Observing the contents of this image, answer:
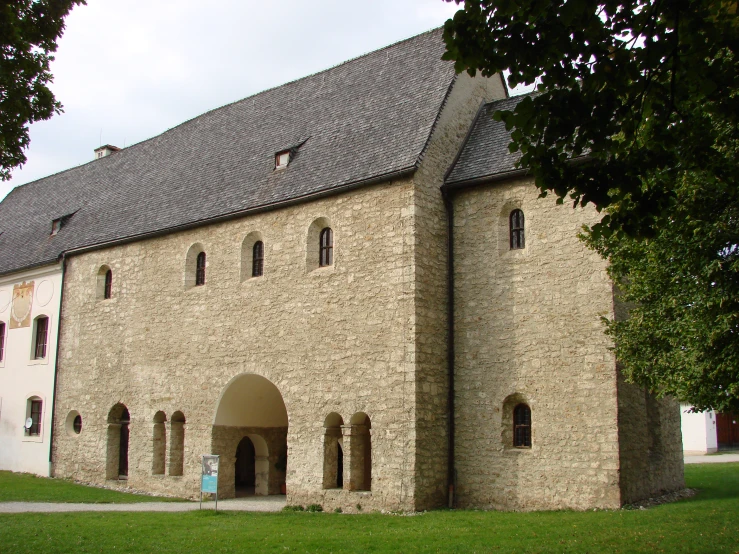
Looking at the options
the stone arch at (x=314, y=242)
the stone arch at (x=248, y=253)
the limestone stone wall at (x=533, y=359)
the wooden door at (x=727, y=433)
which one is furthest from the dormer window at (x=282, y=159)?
the wooden door at (x=727, y=433)

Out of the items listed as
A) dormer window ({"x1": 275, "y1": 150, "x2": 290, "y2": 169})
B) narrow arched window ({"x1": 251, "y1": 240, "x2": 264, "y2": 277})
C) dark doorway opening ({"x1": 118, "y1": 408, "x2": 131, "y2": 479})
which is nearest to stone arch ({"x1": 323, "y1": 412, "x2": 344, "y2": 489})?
narrow arched window ({"x1": 251, "y1": 240, "x2": 264, "y2": 277})

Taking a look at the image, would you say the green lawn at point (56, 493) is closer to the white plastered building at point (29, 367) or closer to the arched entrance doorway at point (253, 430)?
the arched entrance doorway at point (253, 430)

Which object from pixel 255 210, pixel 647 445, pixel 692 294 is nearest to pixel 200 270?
pixel 255 210

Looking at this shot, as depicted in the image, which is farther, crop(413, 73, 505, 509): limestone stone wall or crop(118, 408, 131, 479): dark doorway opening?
crop(118, 408, 131, 479): dark doorway opening

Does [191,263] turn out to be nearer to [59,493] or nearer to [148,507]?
[148,507]

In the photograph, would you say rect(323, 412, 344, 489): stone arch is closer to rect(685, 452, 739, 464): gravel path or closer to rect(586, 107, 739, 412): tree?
rect(586, 107, 739, 412): tree

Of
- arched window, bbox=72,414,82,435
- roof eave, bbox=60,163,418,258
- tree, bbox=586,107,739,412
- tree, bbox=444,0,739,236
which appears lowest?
arched window, bbox=72,414,82,435

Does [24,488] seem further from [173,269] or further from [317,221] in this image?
[317,221]

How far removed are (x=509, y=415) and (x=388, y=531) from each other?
4495mm

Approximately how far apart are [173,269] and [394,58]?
28.6 feet

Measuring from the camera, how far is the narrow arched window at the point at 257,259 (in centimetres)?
1964

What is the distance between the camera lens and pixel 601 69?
7152 mm

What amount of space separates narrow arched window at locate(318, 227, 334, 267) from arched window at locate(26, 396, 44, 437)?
12846mm

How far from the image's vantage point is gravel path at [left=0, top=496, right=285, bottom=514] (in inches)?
659
